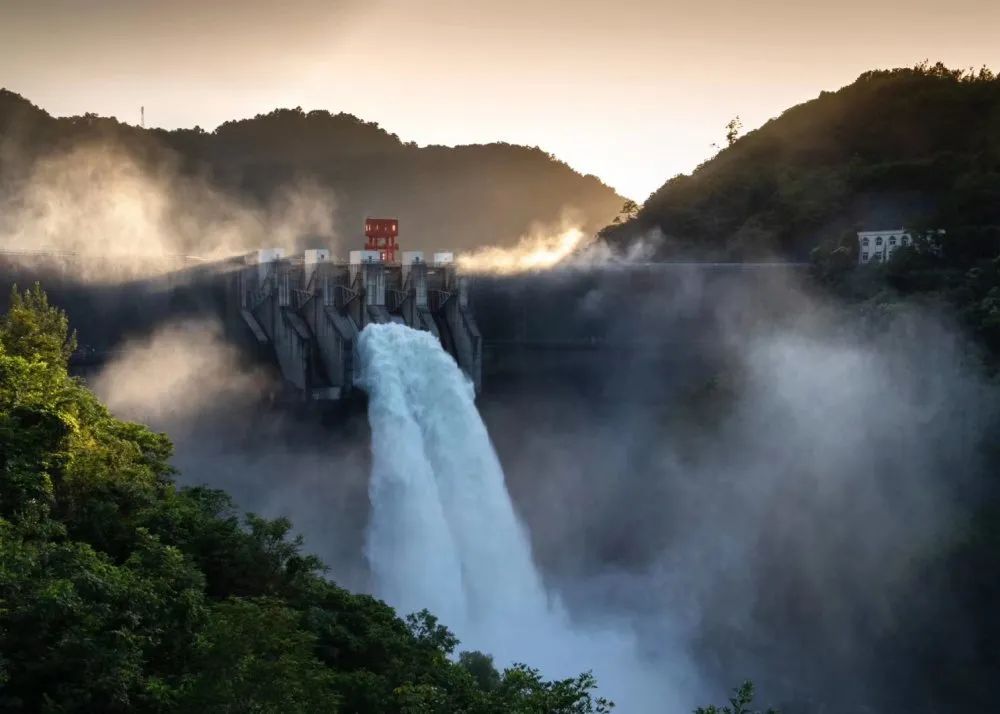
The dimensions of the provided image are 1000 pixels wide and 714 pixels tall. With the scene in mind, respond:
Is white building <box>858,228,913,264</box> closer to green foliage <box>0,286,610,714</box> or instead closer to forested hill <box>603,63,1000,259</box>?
forested hill <box>603,63,1000,259</box>

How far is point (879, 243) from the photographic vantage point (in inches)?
1953

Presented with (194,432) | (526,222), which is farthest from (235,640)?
(526,222)

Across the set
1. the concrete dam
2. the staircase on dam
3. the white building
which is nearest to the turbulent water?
the staircase on dam

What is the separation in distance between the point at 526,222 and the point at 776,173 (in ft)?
147

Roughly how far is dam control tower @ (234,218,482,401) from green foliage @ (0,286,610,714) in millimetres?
12802

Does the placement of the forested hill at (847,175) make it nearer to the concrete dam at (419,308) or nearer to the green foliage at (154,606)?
the concrete dam at (419,308)

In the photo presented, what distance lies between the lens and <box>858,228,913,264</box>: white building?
48438 millimetres

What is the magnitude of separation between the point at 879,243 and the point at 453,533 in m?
28.2

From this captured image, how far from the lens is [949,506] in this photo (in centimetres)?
3691

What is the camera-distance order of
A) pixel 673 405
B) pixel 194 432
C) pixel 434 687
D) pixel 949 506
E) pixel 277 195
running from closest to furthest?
pixel 434 687
pixel 194 432
pixel 949 506
pixel 673 405
pixel 277 195

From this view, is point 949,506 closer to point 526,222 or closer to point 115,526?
point 115,526

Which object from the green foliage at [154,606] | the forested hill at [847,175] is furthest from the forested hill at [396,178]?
the green foliage at [154,606]

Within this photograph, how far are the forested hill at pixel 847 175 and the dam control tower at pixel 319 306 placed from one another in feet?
76.6

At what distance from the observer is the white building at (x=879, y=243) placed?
159 ft
